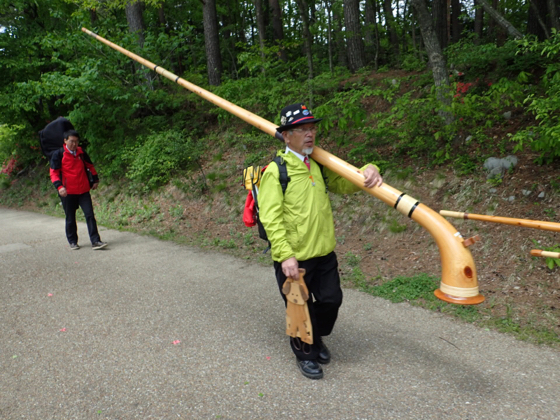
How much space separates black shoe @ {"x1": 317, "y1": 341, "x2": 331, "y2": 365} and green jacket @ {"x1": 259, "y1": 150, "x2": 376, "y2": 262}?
83 cm

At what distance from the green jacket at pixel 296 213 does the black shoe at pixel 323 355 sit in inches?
32.8

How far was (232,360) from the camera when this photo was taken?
132 inches

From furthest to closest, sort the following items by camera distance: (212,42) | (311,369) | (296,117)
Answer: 1. (212,42)
2. (311,369)
3. (296,117)

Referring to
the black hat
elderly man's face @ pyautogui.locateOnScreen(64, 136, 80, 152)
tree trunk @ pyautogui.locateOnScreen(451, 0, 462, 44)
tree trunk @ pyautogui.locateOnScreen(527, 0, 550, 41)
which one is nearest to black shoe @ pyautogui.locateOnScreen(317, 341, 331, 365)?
the black hat

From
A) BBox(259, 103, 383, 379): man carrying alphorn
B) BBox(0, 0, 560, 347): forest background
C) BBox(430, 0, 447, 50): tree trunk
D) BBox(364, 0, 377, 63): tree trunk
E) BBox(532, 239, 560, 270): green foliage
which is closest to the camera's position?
BBox(259, 103, 383, 379): man carrying alphorn

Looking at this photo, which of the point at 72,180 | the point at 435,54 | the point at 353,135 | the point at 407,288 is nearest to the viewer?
the point at 407,288

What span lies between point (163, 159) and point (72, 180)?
330cm

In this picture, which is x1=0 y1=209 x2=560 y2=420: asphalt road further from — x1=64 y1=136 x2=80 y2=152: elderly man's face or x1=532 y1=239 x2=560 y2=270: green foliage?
x1=64 y1=136 x2=80 y2=152: elderly man's face

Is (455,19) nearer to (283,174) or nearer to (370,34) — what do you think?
(370,34)

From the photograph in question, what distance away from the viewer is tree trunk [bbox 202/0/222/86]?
1296 cm

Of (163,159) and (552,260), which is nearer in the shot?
(552,260)

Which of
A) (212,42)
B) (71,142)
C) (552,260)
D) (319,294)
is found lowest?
(552,260)

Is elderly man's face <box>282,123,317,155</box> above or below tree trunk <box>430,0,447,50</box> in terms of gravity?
below

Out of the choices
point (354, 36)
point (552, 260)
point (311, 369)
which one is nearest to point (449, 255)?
point (311, 369)
